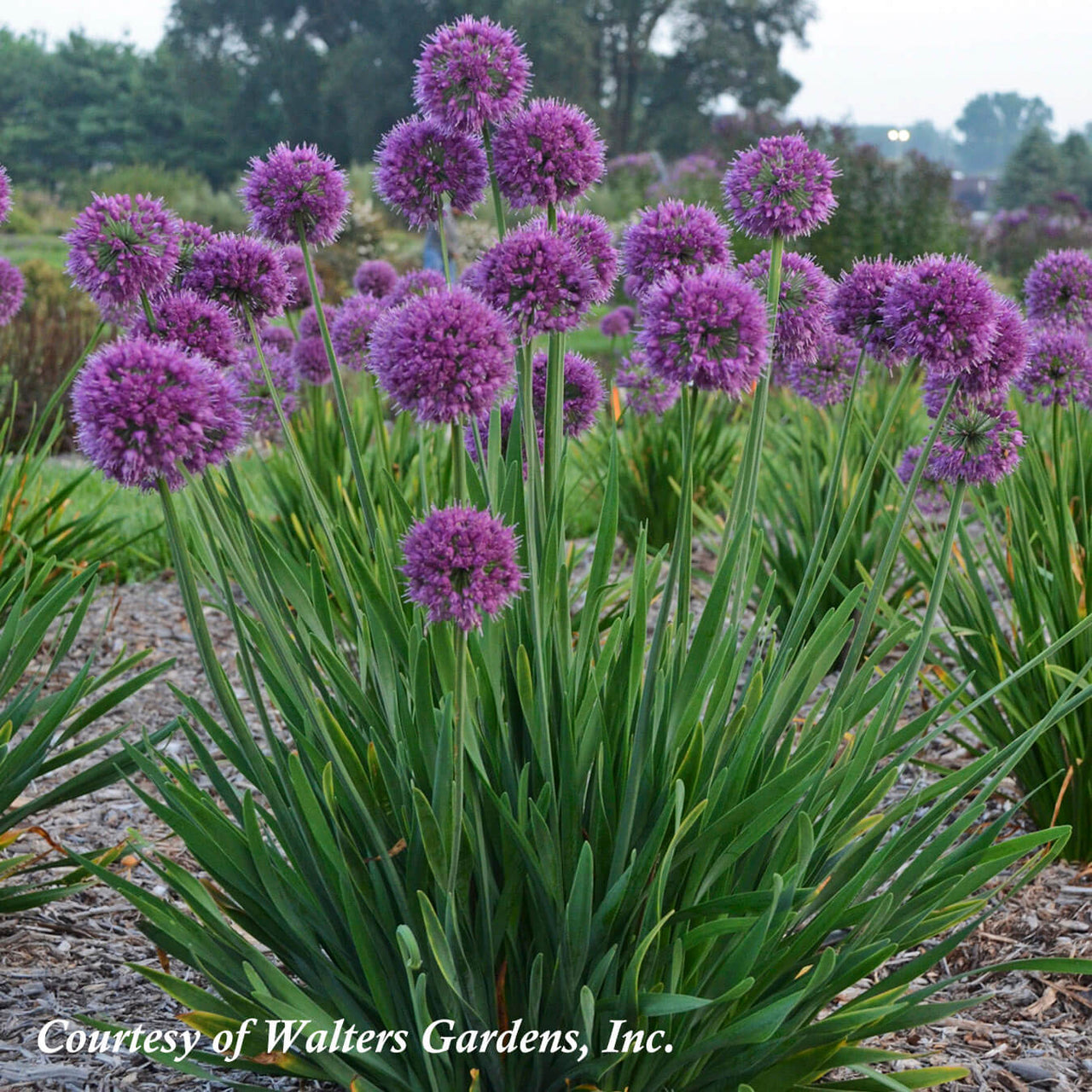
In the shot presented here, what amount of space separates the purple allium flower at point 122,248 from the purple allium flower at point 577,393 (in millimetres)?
769

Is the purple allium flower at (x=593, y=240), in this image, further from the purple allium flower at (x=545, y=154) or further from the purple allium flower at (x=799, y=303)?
the purple allium flower at (x=799, y=303)

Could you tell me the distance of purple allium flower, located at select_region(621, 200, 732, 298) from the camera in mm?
2135

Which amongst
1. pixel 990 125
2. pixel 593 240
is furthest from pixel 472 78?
pixel 990 125

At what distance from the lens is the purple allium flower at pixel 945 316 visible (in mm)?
1979

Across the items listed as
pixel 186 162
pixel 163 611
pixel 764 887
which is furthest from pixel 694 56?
pixel 764 887

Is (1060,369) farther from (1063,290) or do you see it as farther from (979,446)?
(979,446)

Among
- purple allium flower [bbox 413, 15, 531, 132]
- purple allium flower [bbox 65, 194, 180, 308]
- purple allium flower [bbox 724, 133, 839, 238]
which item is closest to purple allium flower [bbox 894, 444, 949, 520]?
purple allium flower [bbox 724, 133, 839, 238]

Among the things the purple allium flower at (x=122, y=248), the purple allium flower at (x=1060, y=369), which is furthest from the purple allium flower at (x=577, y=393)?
the purple allium flower at (x=1060, y=369)

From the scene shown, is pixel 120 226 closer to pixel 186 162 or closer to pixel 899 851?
pixel 899 851

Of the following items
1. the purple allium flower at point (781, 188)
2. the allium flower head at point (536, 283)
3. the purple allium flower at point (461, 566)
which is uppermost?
the purple allium flower at point (781, 188)

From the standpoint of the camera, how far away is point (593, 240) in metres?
2.14

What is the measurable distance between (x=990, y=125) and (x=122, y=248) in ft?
673

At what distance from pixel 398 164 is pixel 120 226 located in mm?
503

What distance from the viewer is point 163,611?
5664 millimetres
